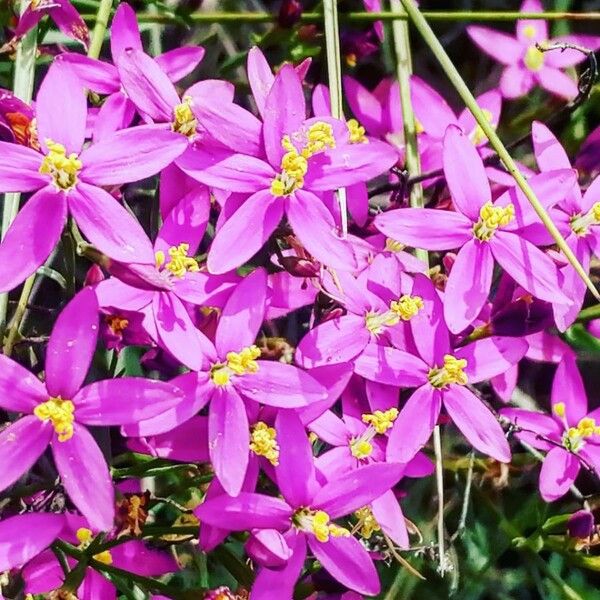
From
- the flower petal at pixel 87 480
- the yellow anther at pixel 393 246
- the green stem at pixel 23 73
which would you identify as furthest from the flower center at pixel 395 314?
the green stem at pixel 23 73

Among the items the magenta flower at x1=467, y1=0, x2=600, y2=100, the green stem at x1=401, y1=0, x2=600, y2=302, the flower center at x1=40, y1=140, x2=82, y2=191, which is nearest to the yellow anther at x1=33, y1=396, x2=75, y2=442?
the flower center at x1=40, y1=140, x2=82, y2=191

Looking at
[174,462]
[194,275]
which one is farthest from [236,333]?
[174,462]

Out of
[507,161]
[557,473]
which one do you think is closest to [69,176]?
[507,161]

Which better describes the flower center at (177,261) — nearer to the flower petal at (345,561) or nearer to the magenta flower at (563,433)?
the flower petal at (345,561)

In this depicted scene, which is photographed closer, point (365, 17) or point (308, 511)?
point (308, 511)

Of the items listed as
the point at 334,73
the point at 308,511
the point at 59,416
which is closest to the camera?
the point at 59,416

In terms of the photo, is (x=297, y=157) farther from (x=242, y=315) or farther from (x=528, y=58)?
(x=528, y=58)
